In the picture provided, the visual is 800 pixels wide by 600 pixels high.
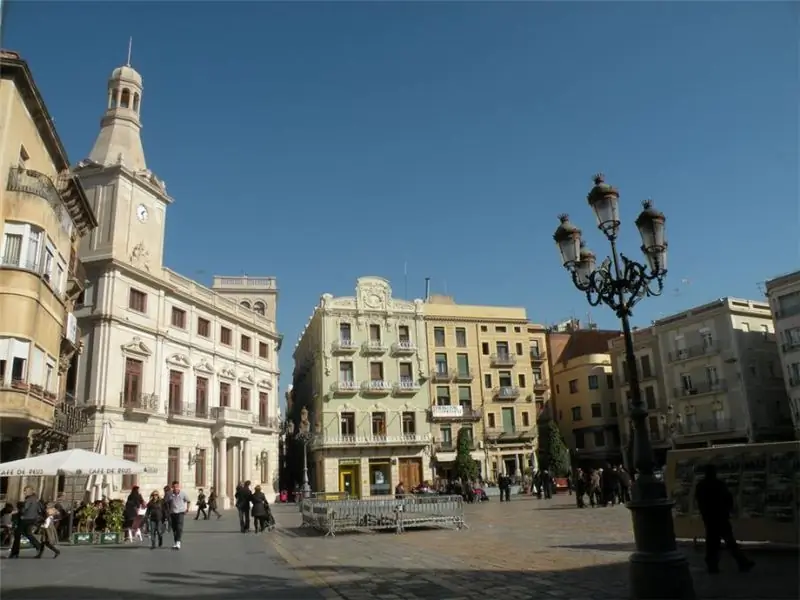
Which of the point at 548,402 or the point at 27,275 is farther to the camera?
the point at 548,402

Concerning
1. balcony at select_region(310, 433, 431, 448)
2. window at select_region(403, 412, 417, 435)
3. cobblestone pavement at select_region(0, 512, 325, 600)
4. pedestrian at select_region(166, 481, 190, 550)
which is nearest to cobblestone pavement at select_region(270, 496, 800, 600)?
cobblestone pavement at select_region(0, 512, 325, 600)

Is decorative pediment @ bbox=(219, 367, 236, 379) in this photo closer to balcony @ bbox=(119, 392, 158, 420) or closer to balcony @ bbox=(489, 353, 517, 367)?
balcony @ bbox=(119, 392, 158, 420)

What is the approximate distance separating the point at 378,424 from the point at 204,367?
15612mm

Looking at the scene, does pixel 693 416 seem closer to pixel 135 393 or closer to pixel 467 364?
pixel 467 364

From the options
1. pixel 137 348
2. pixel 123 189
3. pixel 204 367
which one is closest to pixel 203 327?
pixel 204 367

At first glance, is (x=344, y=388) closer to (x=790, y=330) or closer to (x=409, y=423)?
(x=409, y=423)

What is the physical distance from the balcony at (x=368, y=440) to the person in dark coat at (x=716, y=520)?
1502 inches

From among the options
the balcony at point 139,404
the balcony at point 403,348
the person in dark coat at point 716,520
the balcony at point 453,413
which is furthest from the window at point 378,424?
the person in dark coat at point 716,520

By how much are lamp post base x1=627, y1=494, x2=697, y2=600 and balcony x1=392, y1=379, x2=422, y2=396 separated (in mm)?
40930

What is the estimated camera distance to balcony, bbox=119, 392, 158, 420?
1211 inches

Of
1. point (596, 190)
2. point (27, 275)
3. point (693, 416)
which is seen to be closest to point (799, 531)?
point (596, 190)

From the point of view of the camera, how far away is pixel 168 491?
17406 millimetres

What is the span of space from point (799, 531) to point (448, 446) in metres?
39.8

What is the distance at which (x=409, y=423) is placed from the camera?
Answer: 48312 millimetres
